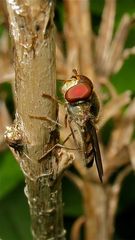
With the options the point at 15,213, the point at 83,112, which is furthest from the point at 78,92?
the point at 15,213

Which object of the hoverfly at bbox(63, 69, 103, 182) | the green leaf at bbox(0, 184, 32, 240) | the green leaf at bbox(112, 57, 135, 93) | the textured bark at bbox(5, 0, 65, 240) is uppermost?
the green leaf at bbox(112, 57, 135, 93)

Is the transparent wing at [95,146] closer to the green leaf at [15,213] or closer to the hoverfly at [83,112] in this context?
the hoverfly at [83,112]

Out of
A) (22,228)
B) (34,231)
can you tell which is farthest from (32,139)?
A: (22,228)

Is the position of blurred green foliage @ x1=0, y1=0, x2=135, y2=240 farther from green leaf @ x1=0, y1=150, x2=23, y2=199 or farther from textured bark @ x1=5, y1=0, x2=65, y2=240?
textured bark @ x1=5, y1=0, x2=65, y2=240

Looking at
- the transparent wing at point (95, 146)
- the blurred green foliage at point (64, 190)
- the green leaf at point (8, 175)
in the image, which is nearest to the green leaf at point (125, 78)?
the blurred green foliage at point (64, 190)

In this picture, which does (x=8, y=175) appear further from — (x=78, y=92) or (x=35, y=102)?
(x=35, y=102)

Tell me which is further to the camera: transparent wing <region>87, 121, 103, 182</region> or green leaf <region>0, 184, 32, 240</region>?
green leaf <region>0, 184, 32, 240</region>

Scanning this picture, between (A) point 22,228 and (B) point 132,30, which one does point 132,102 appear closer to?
(B) point 132,30

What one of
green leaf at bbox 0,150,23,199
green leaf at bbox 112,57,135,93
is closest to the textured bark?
green leaf at bbox 0,150,23,199
